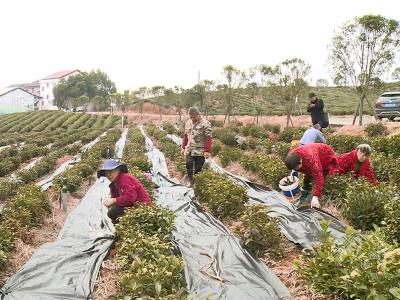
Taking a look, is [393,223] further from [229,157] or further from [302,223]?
[229,157]

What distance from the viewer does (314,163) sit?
5.91m

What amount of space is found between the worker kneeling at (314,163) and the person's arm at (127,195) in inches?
87.1

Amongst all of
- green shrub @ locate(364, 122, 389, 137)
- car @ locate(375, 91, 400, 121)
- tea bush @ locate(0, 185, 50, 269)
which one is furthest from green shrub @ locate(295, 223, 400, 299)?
car @ locate(375, 91, 400, 121)

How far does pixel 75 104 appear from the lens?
69.2 metres

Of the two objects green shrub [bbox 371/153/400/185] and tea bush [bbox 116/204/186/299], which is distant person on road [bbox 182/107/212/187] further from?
tea bush [bbox 116/204/186/299]

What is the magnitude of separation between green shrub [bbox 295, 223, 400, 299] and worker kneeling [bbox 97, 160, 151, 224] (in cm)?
284

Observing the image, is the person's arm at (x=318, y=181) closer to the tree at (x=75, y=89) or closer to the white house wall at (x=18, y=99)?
the tree at (x=75, y=89)

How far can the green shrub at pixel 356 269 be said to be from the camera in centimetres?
278

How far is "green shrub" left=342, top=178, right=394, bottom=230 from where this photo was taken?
518 centimetres

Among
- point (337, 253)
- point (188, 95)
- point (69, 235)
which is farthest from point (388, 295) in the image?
point (188, 95)

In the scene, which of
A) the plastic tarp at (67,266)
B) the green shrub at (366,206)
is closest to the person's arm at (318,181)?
the green shrub at (366,206)

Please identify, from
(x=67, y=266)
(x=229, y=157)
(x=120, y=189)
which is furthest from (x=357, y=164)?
(x=229, y=157)

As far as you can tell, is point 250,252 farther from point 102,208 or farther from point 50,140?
point 50,140

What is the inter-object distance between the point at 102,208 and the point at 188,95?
117 feet
